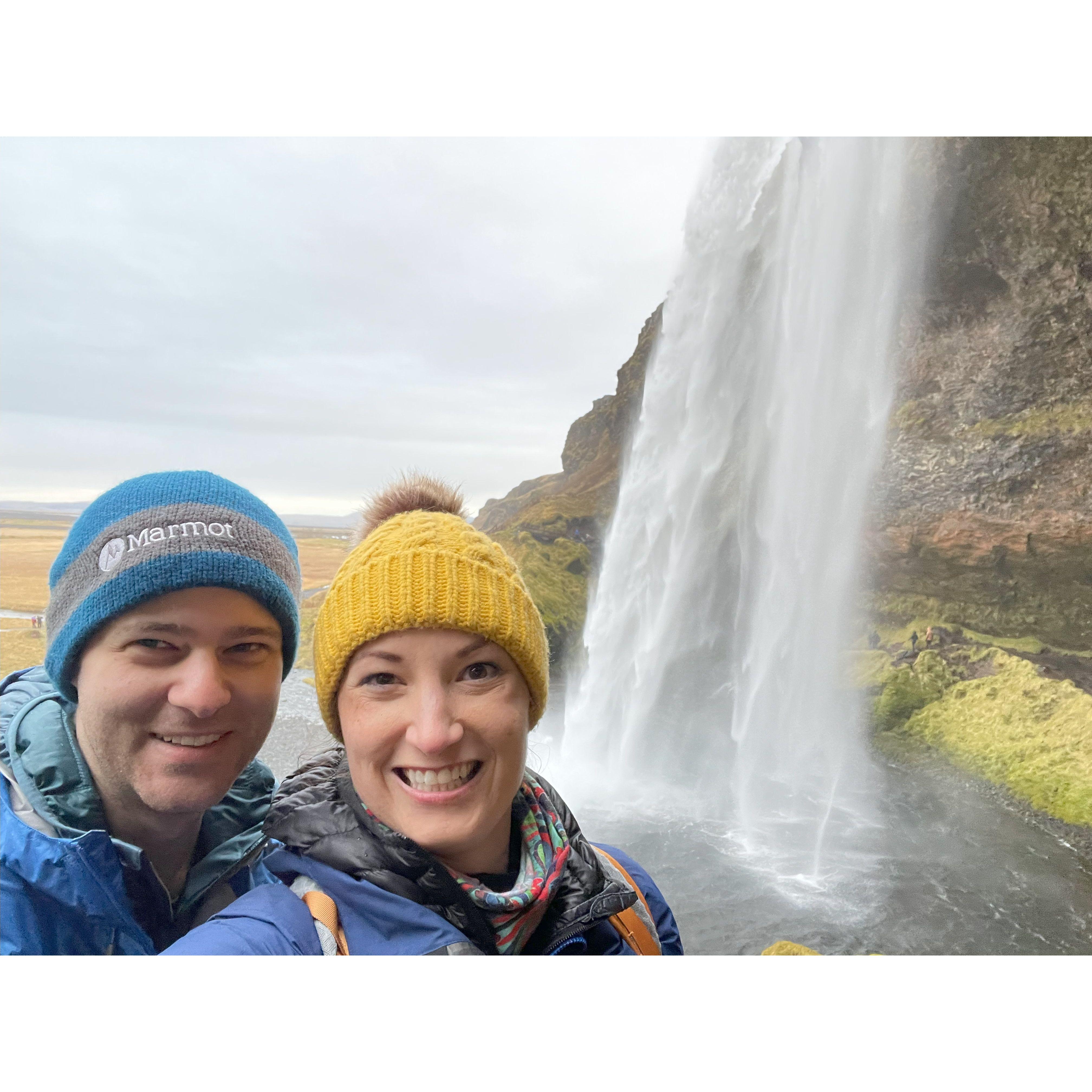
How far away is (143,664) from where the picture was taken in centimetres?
92

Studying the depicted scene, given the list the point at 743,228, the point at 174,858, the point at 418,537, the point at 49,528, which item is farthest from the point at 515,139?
the point at 743,228

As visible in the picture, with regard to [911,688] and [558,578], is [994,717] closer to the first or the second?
[911,688]

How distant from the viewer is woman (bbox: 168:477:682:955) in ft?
2.76

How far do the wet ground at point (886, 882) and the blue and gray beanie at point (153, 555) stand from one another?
2.03m

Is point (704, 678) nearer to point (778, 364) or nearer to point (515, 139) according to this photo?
point (778, 364)

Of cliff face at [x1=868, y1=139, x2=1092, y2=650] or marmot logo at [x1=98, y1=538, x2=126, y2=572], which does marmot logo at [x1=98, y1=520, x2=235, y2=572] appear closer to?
marmot logo at [x1=98, y1=538, x2=126, y2=572]

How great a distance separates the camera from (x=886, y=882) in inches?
174

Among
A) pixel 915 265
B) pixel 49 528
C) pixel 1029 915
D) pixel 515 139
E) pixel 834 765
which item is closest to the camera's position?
pixel 49 528

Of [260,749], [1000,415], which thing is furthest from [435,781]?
[1000,415]

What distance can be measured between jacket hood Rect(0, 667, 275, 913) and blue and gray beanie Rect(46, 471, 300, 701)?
6 cm

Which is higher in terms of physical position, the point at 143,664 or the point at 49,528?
the point at 49,528

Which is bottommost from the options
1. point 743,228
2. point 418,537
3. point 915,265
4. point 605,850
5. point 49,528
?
point 605,850

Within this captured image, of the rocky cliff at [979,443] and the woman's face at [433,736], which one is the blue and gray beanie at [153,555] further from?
the rocky cliff at [979,443]

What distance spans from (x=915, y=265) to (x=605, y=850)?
716 cm
